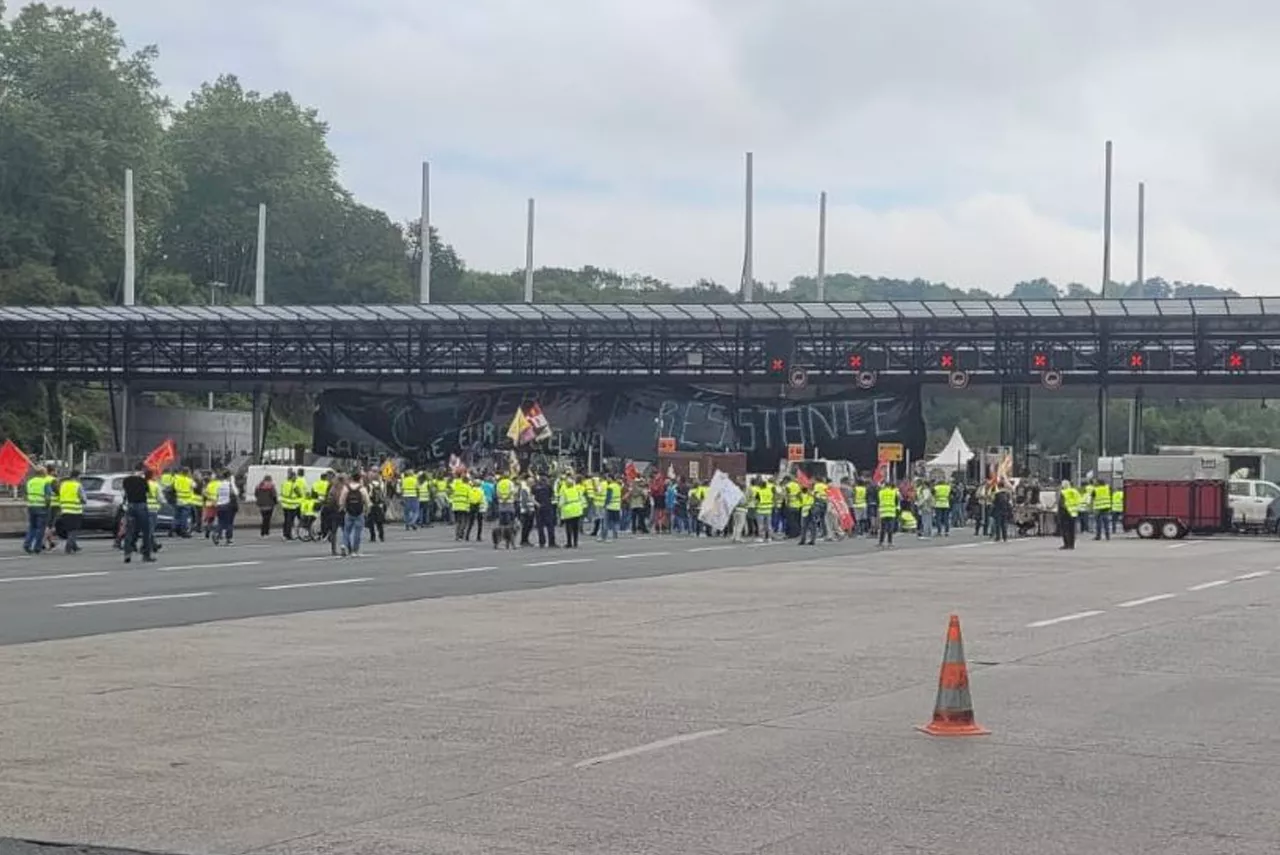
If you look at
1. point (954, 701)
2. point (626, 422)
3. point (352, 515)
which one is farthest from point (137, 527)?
point (626, 422)

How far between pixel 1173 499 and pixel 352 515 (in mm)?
27446

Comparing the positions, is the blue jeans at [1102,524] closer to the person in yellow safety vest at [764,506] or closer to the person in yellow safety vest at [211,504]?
the person in yellow safety vest at [764,506]

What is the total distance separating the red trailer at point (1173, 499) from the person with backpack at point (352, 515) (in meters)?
26.2

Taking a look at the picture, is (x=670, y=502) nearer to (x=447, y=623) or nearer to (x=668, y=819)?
(x=447, y=623)

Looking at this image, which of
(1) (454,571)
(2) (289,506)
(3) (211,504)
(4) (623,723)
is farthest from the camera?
(2) (289,506)

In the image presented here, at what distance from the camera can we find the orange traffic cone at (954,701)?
11914 mm

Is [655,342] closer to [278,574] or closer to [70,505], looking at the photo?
[70,505]

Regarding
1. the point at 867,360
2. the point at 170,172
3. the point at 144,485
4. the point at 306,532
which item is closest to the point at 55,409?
the point at 170,172

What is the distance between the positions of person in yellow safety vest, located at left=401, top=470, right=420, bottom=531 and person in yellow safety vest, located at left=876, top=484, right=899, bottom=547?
13.1 meters

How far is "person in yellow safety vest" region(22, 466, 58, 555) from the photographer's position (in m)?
32.8

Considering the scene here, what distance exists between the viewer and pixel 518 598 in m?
23.7

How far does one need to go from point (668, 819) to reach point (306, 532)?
33726 millimetres

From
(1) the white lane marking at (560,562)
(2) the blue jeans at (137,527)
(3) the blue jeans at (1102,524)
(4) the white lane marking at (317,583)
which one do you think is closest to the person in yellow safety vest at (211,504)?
(2) the blue jeans at (137,527)

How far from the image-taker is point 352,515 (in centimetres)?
3325
